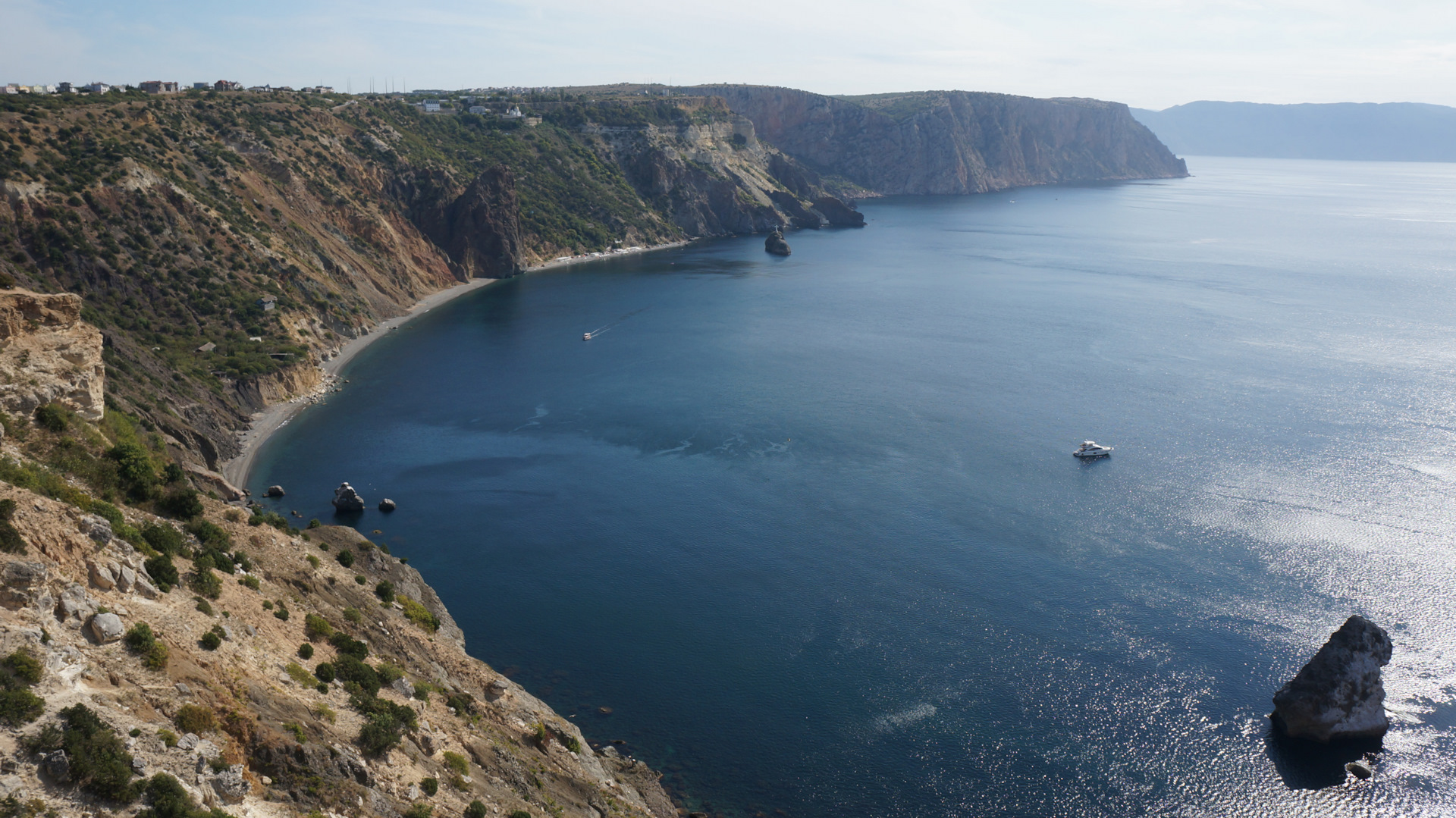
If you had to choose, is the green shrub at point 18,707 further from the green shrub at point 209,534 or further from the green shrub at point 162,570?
the green shrub at point 209,534

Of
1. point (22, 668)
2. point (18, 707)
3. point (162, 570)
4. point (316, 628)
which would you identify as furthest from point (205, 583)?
point (18, 707)

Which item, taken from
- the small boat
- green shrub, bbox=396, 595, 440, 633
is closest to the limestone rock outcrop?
the small boat

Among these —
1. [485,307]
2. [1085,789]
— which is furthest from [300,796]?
[485,307]

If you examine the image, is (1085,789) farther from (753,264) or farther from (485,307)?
(753,264)

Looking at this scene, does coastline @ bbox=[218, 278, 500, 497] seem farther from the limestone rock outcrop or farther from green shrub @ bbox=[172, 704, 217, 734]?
green shrub @ bbox=[172, 704, 217, 734]

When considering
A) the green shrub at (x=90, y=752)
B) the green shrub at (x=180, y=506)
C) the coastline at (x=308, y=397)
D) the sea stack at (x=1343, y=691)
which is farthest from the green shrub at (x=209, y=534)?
the sea stack at (x=1343, y=691)

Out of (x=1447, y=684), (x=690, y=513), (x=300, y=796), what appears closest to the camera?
(x=300, y=796)
